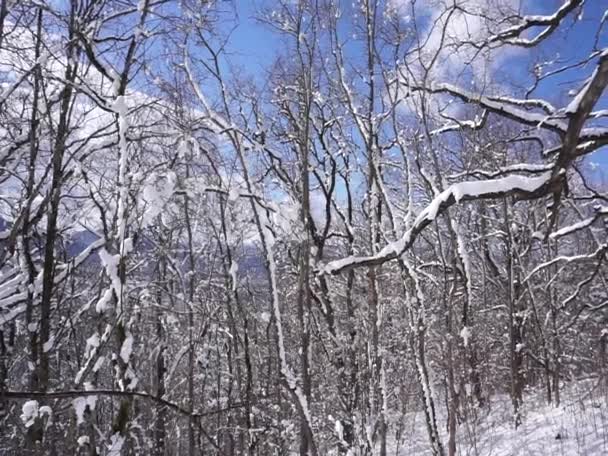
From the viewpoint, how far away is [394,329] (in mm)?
15242

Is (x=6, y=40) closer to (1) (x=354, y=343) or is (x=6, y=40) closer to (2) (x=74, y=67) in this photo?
(2) (x=74, y=67)

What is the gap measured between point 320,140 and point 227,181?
3.01 metres

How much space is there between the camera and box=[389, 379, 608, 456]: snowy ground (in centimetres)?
778

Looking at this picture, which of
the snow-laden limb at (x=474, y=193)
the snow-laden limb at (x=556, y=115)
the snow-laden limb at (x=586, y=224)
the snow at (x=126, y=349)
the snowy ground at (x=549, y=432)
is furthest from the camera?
the snowy ground at (x=549, y=432)

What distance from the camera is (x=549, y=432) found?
9.21 m

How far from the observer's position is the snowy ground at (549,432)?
25.5ft

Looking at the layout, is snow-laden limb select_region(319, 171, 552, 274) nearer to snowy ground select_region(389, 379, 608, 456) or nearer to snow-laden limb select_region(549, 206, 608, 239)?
snow-laden limb select_region(549, 206, 608, 239)

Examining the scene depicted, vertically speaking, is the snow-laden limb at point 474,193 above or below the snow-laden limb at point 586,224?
below

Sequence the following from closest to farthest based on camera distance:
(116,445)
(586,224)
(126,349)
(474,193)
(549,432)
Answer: (474,193)
(116,445)
(126,349)
(586,224)
(549,432)

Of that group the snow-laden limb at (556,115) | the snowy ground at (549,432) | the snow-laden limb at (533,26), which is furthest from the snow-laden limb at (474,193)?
the snowy ground at (549,432)

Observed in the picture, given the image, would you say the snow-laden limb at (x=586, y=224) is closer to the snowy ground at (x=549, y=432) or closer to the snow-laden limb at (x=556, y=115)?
the snow-laden limb at (x=556, y=115)

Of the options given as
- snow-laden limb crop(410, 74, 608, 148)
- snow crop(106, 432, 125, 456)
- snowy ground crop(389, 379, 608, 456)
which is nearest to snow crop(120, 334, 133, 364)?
snow crop(106, 432, 125, 456)

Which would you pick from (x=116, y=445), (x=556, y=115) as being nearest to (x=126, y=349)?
(x=116, y=445)

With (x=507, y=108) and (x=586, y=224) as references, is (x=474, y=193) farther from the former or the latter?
(x=586, y=224)
